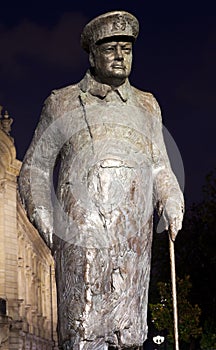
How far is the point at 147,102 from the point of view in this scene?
5789mm

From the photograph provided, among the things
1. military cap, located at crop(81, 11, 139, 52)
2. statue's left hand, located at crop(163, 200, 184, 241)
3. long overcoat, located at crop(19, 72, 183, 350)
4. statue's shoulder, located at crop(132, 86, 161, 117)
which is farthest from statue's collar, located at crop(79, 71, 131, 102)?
statue's left hand, located at crop(163, 200, 184, 241)

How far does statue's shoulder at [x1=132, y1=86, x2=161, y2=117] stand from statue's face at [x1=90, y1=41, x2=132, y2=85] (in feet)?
0.82

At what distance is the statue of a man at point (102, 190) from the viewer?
5102 mm

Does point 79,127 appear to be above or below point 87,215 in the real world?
above

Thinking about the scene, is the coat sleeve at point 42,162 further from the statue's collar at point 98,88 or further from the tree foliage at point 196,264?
the tree foliage at point 196,264

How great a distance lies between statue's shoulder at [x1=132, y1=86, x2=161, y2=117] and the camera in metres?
5.75

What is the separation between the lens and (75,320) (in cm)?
504

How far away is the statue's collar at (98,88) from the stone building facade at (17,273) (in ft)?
110

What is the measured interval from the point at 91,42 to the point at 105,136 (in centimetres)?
62

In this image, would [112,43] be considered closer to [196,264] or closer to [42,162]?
[42,162]

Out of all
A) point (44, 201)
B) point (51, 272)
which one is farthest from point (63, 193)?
point (51, 272)

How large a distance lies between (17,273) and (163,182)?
4001 centimetres

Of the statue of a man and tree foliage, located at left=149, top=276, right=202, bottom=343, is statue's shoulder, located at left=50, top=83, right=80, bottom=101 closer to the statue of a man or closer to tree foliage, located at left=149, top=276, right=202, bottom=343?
the statue of a man

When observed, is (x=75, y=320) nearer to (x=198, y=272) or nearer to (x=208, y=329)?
(x=208, y=329)
